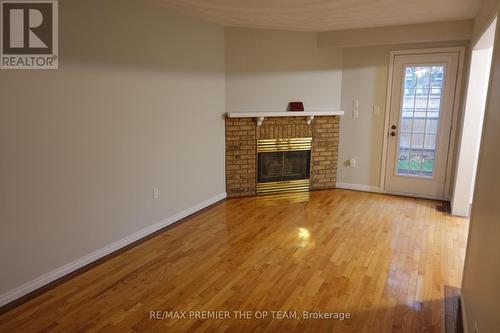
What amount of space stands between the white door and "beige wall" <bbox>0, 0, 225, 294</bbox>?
272 cm

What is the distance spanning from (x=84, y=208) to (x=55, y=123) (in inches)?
29.4

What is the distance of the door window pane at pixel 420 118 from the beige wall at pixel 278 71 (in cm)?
100

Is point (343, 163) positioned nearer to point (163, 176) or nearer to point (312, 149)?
point (312, 149)

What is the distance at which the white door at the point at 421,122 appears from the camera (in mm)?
4695

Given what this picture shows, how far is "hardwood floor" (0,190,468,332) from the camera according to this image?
2.28 m

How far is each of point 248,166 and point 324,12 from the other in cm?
226

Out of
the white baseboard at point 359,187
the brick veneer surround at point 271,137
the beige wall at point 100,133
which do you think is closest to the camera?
the beige wall at point 100,133

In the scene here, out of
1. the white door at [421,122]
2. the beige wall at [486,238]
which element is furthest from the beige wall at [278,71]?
the beige wall at [486,238]

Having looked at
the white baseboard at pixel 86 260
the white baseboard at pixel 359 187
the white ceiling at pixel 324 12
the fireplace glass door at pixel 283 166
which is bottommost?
the white baseboard at pixel 86 260

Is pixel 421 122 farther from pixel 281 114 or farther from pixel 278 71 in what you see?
pixel 278 71

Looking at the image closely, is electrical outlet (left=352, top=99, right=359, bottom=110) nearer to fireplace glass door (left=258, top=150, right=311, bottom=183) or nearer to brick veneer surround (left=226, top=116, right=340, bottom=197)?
brick veneer surround (left=226, top=116, right=340, bottom=197)

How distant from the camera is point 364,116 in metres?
5.30

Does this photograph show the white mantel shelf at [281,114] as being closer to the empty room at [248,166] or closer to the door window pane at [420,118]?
the empty room at [248,166]

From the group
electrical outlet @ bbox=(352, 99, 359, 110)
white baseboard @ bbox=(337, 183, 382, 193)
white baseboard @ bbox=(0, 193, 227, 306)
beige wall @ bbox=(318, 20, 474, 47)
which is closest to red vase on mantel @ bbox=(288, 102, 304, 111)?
electrical outlet @ bbox=(352, 99, 359, 110)
